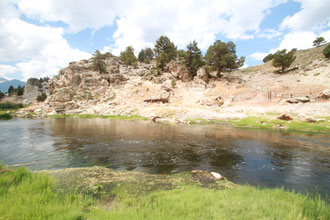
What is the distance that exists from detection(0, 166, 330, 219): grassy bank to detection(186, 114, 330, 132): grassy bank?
2934 centimetres

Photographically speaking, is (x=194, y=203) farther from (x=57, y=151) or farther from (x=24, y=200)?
(x=57, y=151)

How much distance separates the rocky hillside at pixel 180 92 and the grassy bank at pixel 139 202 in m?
33.2

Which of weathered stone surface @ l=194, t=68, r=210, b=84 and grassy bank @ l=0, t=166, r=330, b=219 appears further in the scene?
weathered stone surface @ l=194, t=68, r=210, b=84

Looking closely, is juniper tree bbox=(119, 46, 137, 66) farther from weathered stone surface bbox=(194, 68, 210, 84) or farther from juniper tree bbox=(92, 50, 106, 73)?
weathered stone surface bbox=(194, 68, 210, 84)

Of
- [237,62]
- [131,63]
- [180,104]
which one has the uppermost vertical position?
[131,63]

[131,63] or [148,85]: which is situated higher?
[131,63]

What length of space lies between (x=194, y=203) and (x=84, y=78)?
90.9 metres

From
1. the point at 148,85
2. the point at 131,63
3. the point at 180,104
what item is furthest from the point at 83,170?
the point at 131,63

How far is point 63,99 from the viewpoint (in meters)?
74.1

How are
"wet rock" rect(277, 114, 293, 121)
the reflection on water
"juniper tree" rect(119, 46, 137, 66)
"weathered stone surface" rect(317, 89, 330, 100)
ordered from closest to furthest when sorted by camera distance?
the reflection on water → "wet rock" rect(277, 114, 293, 121) → "weathered stone surface" rect(317, 89, 330, 100) → "juniper tree" rect(119, 46, 137, 66)

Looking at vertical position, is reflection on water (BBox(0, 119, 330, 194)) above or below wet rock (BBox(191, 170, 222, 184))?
below

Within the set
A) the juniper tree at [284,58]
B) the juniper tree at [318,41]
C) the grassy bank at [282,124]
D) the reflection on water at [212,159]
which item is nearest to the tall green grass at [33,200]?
the reflection on water at [212,159]

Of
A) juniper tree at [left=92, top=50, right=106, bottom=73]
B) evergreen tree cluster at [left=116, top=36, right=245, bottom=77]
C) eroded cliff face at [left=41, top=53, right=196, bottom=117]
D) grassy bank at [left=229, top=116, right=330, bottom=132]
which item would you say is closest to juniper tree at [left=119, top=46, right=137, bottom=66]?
evergreen tree cluster at [left=116, top=36, right=245, bottom=77]

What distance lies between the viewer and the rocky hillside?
44353mm
